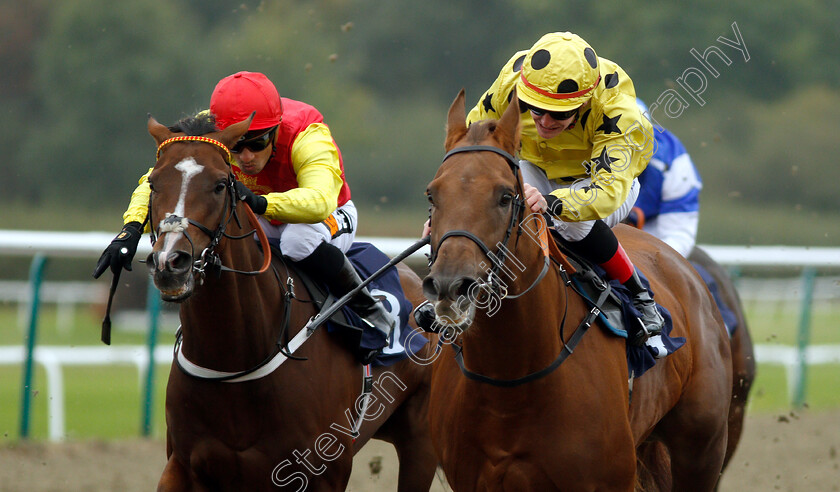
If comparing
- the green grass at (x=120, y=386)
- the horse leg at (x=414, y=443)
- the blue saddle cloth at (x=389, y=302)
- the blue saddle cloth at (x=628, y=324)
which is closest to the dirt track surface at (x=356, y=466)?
the green grass at (x=120, y=386)

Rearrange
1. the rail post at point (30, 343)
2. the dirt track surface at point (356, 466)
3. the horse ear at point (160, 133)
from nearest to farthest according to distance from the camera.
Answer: the horse ear at point (160, 133) → the dirt track surface at point (356, 466) → the rail post at point (30, 343)

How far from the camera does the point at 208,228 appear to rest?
3.06 metres

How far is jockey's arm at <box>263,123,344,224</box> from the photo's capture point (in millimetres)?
3365

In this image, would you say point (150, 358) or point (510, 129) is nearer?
point (510, 129)

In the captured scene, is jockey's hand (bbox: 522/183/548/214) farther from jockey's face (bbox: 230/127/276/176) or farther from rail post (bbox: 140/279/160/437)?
rail post (bbox: 140/279/160/437)

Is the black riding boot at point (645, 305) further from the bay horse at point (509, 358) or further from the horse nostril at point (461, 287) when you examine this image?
the horse nostril at point (461, 287)

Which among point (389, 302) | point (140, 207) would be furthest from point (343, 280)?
point (140, 207)

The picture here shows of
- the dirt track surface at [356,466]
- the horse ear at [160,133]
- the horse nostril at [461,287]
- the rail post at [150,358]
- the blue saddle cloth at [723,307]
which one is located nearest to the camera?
the horse nostril at [461,287]

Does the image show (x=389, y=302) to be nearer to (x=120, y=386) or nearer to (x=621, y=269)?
(x=621, y=269)

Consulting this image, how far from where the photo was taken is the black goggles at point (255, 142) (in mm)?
3568

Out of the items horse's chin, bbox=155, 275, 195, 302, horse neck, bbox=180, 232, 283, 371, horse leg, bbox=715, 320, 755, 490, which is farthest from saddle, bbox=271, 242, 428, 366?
horse leg, bbox=715, 320, 755, 490

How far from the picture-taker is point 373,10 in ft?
69.9

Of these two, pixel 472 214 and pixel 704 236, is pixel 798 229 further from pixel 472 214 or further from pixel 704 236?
pixel 472 214

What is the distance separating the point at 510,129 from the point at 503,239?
360 millimetres
